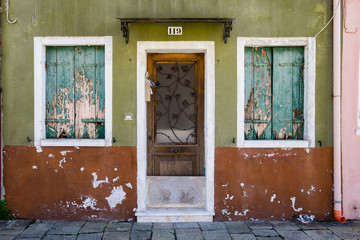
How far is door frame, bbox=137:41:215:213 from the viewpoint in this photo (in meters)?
4.64

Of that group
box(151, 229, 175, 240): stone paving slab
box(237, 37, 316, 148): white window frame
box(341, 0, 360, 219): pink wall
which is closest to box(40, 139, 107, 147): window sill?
box(151, 229, 175, 240): stone paving slab

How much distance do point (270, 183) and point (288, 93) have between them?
1524 millimetres

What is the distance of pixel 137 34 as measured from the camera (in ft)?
15.2

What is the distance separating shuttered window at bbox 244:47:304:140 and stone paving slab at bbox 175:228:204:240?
1.71 metres

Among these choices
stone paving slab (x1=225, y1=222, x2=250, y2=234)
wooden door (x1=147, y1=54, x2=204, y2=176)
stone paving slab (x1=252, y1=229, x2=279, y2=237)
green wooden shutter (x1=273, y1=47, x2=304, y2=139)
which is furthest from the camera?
wooden door (x1=147, y1=54, x2=204, y2=176)

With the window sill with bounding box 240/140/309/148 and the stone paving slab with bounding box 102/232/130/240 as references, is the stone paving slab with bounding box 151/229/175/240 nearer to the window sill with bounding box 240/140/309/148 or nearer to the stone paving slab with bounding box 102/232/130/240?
the stone paving slab with bounding box 102/232/130/240

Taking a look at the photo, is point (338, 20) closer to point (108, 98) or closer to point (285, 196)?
point (285, 196)

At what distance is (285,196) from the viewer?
15.4 ft

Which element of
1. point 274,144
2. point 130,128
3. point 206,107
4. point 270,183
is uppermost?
point 206,107

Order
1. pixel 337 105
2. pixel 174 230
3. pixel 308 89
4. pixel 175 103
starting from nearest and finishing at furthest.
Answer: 1. pixel 174 230
2. pixel 337 105
3. pixel 308 89
4. pixel 175 103

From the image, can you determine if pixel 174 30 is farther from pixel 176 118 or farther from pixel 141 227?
pixel 141 227

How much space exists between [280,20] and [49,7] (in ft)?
12.3

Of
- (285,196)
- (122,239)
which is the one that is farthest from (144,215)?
(285,196)

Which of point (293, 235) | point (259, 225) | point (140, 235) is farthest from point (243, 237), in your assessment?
point (140, 235)
